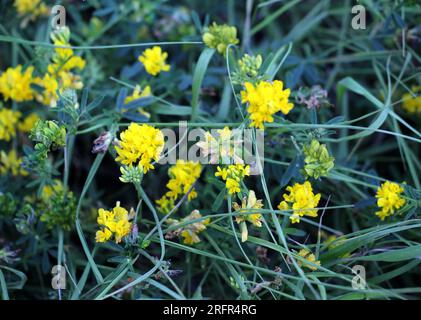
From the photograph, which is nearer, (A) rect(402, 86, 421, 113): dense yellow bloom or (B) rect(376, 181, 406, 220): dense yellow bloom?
(B) rect(376, 181, 406, 220): dense yellow bloom

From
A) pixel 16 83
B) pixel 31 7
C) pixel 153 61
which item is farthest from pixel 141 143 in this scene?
pixel 31 7

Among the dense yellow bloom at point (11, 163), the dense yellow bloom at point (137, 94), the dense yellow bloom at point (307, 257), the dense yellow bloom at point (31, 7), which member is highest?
the dense yellow bloom at point (31, 7)

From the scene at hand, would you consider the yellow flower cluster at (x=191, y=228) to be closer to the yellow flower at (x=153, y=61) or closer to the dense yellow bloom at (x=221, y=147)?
the dense yellow bloom at (x=221, y=147)

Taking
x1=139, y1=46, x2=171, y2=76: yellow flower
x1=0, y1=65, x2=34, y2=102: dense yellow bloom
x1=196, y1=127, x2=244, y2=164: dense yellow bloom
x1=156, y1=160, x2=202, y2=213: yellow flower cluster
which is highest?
x1=139, y1=46, x2=171, y2=76: yellow flower

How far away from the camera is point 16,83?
1576 millimetres

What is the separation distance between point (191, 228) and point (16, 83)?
708mm

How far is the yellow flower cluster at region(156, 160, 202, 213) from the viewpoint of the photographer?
1.38 metres

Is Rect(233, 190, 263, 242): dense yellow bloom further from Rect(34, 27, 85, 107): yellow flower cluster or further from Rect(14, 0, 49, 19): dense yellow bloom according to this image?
Rect(14, 0, 49, 19): dense yellow bloom

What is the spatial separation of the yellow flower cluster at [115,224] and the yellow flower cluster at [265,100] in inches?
14.9

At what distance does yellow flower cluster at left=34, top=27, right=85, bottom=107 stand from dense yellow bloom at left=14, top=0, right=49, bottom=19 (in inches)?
13.6

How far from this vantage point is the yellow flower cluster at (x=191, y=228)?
1.32 m

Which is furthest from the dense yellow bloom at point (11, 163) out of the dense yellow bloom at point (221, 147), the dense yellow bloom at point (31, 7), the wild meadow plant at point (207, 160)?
the dense yellow bloom at point (221, 147)

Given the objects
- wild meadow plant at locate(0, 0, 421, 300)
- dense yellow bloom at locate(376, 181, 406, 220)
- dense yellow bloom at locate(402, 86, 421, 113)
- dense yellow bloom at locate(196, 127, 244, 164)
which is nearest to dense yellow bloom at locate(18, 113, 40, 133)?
wild meadow plant at locate(0, 0, 421, 300)

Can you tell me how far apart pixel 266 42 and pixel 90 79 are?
0.70 metres
